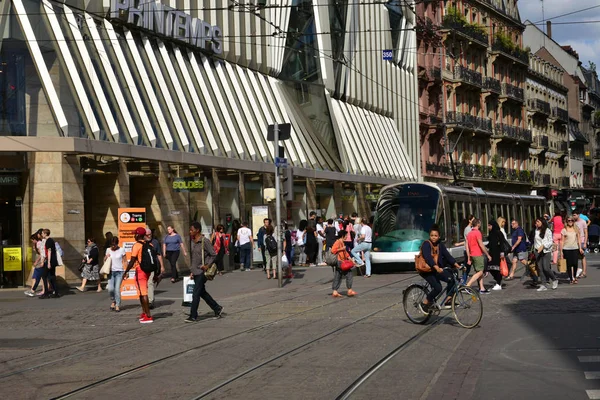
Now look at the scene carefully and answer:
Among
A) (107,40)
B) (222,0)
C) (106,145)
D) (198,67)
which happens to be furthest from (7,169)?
(222,0)

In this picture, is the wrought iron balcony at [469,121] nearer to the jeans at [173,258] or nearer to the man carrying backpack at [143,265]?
the jeans at [173,258]

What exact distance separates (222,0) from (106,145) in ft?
45.8

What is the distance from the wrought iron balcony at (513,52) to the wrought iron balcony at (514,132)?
5680mm

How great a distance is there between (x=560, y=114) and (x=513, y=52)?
1661 cm

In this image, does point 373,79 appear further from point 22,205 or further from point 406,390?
point 406,390

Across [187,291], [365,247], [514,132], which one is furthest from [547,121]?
[187,291]

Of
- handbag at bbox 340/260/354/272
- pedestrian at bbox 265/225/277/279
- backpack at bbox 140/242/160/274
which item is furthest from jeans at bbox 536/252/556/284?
backpack at bbox 140/242/160/274

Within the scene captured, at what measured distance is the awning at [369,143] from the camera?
159 feet

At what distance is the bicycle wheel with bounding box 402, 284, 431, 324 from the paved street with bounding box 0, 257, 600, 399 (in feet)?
1.21

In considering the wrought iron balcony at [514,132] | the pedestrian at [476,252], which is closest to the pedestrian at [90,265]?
the pedestrian at [476,252]

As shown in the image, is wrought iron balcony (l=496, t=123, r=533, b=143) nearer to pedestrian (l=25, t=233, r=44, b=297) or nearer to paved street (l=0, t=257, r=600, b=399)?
paved street (l=0, t=257, r=600, b=399)

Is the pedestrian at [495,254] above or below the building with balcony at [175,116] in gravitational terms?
below

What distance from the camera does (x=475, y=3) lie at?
7406 centimetres

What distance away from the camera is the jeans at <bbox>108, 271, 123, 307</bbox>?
20688mm
